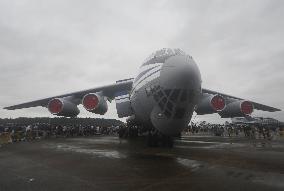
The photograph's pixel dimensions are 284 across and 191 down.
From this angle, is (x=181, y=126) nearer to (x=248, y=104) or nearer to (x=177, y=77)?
(x=177, y=77)

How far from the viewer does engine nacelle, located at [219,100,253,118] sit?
890 inches

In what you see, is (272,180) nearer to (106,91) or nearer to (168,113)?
(168,113)

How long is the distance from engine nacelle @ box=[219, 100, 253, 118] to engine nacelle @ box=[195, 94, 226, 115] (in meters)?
2.04

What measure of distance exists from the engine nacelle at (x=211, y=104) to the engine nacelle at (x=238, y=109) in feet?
6.68

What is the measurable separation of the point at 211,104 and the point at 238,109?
3290 mm

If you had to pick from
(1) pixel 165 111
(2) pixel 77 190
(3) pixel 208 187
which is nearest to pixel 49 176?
(2) pixel 77 190

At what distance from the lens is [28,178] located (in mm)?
8000

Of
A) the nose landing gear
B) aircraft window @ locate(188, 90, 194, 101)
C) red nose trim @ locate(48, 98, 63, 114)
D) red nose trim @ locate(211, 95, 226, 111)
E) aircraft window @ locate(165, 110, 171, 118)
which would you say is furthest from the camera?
red nose trim @ locate(48, 98, 63, 114)

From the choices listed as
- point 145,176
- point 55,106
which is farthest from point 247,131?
point 145,176

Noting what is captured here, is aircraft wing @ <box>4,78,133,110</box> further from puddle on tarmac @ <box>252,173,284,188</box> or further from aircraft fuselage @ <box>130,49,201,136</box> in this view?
puddle on tarmac @ <box>252,173,284,188</box>

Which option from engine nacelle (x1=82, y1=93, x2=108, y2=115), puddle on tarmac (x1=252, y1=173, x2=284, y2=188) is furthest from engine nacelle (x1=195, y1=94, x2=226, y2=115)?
puddle on tarmac (x1=252, y1=173, x2=284, y2=188)

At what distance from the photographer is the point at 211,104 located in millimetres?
20297

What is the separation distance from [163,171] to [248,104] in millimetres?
15470

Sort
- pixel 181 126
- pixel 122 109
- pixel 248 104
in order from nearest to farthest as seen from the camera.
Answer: pixel 181 126 < pixel 122 109 < pixel 248 104
